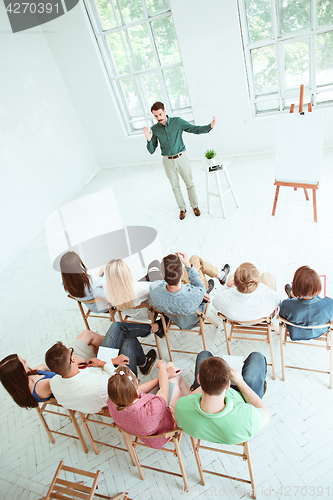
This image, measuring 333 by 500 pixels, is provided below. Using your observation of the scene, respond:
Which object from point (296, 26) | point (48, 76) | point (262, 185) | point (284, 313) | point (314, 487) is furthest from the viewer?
point (48, 76)

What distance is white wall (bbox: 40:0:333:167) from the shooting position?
5227mm

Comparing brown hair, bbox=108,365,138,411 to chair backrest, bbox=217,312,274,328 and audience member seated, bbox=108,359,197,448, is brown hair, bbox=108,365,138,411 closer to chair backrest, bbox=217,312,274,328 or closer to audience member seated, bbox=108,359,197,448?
audience member seated, bbox=108,359,197,448

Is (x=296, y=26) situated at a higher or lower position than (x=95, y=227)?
higher

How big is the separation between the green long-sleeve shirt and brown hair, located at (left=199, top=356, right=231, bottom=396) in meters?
3.37

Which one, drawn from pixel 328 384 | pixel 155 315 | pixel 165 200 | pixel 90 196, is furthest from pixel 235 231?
pixel 90 196

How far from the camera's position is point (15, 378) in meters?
2.31

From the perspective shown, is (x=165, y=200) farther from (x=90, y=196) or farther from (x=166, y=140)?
(x=90, y=196)

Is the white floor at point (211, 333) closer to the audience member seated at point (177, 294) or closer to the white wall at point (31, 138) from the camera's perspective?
the white wall at point (31, 138)

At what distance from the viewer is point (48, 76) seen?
253 inches

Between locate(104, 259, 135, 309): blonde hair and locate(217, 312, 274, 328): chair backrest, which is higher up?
locate(104, 259, 135, 309): blonde hair

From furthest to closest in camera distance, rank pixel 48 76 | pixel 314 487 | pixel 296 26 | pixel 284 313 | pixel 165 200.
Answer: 1. pixel 48 76
2. pixel 165 200
3. pixel 296 26
4. pixel 284 313
5. pixel 314 487

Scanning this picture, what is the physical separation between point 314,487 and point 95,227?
13.8 feet

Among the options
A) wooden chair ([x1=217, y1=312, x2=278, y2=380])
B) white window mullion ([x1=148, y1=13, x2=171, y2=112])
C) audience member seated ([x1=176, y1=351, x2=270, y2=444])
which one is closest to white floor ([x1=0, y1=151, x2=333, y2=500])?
wooden chair ([x1=217, y1=312, x2=278, y2=380])

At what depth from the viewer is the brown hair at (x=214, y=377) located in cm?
172
